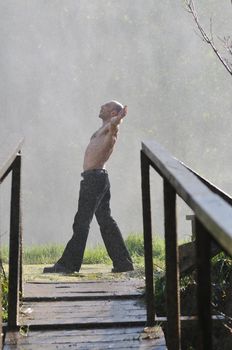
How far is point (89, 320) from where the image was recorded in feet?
13.4

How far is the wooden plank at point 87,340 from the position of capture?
365 centimetres

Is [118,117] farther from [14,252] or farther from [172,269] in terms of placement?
[172,269]

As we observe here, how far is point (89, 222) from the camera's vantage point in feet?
22.1

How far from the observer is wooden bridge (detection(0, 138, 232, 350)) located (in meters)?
2.01

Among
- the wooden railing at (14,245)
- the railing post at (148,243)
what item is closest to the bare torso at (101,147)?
the wooden railing at (14,245)

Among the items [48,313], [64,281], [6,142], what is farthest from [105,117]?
[6,142]

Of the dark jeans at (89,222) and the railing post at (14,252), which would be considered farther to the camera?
the dark jeans at (89,222)

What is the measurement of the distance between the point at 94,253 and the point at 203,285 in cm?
668

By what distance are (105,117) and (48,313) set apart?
287 cm

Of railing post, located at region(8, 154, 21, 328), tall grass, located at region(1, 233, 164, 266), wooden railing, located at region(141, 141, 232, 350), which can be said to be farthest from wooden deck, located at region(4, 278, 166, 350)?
tall grass, located at region(1, 233, 164, 266)

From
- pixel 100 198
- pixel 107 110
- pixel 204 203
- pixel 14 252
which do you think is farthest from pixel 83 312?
pixel 107 110

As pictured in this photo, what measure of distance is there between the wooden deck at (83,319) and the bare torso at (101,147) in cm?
181

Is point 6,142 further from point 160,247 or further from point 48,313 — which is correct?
point 48,313

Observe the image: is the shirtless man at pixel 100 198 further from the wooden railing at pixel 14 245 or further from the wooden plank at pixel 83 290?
the wooden railing at pixel 14 245
